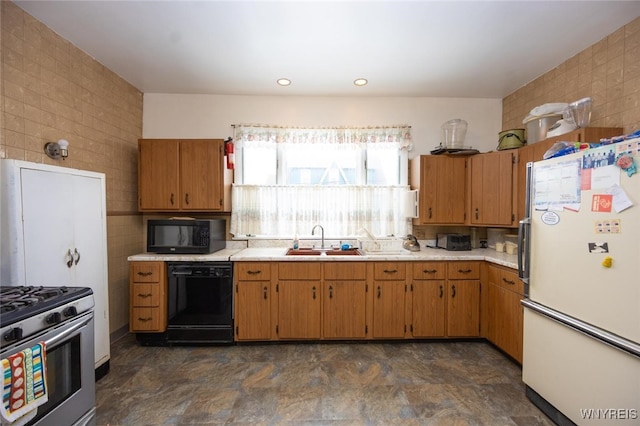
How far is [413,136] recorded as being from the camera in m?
3.35

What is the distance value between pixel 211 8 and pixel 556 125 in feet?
9.72

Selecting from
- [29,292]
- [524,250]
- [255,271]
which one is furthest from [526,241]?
[29,292]

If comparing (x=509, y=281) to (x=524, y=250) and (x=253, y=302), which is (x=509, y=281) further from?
(x=253, y=302)

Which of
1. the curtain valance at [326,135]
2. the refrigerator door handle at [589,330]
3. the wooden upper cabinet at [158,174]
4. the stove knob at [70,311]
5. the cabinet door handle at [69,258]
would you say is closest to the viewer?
the refrigerator door handle at [589,330]

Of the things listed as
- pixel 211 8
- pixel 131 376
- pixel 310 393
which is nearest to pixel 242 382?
pixel 310 393

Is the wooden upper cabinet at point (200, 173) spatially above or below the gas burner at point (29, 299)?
above

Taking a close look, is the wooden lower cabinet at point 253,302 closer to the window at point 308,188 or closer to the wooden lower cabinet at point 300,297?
the wooden lower cabinet at point 300,297

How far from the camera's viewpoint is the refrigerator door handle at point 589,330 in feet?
4.12

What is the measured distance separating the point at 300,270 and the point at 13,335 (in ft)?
6.16

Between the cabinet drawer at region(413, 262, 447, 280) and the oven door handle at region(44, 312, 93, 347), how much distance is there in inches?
102

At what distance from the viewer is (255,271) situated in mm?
2604

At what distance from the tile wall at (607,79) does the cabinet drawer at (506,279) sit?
1.40 m

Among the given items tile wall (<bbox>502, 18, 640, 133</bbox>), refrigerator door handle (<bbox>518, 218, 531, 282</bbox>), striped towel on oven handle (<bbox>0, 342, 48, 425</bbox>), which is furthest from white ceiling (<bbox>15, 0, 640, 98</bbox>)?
striped towel on oven handle (<bbox>0, 342, 48, 425</bbox>)

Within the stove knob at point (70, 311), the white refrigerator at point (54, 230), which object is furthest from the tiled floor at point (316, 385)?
the stove knob at point (70, 311)
